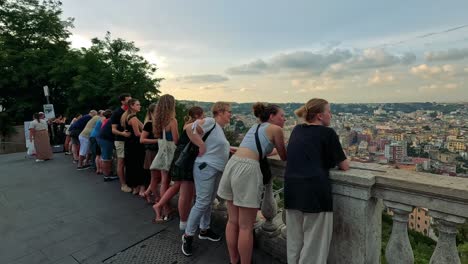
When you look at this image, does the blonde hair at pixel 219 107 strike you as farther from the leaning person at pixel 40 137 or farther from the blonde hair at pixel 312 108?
the leaning person at pixel 40 137

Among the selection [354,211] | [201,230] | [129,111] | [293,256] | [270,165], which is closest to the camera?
[354,211]

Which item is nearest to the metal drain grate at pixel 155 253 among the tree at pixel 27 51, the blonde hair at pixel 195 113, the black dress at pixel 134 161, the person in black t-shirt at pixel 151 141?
the person in black t-shirt at pixel 151 141

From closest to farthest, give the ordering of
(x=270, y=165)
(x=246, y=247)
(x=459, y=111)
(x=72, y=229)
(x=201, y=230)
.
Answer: (x=246, y=247), (x=270, y=165), (x=201, y=230), (x=72, y=229), (x=459, y=111)

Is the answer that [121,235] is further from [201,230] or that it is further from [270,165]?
[270,165]

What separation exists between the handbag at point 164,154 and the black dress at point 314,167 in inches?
86.0

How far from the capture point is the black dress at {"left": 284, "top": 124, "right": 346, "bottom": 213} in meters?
2.06

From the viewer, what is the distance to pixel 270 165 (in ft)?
9.31

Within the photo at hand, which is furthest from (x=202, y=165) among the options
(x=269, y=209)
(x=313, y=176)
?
(x=313, y=176)

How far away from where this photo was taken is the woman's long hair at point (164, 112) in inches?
146

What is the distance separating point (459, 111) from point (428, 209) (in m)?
5.33

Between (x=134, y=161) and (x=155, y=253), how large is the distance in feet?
7.54

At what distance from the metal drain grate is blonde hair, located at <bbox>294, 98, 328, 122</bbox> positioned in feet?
6.56

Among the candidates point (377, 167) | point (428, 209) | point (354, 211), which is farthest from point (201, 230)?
point (428, 209)

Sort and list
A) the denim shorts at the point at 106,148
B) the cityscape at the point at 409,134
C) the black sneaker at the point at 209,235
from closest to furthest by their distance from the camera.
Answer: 1. the black sneaker at the point at 209,235
2. the cityscape at the point at 409,134
3. the denim shorts at the point at 106,148
